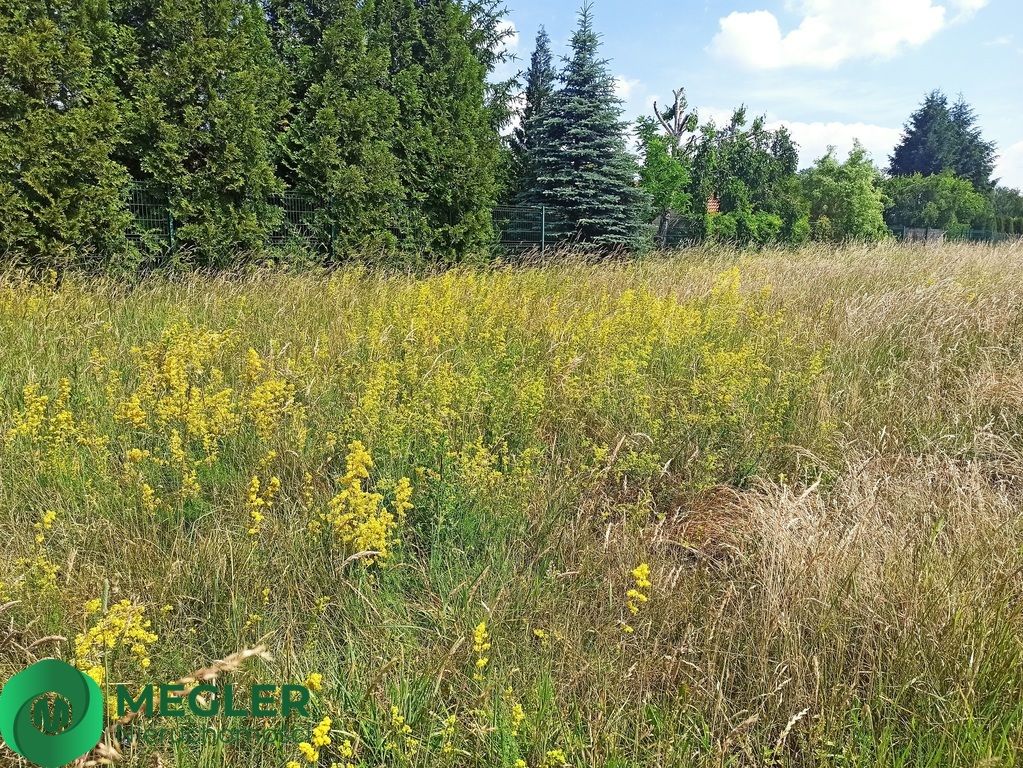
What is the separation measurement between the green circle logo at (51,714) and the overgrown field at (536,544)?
A: 0.19 ft

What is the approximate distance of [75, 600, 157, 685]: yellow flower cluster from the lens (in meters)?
1.40

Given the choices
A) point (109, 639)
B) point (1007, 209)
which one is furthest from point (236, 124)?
point (1007, 209)

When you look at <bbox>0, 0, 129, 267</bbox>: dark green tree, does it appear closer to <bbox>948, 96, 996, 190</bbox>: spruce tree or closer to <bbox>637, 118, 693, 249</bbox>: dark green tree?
<bbox>637, 118, 693, 249</bbox>: dark green tree

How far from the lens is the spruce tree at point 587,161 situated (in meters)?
14.3

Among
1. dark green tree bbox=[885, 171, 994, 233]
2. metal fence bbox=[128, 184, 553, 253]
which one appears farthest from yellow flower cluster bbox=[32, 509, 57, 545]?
dark green tree bbox=[885, 171, 994, 233]

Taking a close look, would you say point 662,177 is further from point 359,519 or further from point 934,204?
point 934,204

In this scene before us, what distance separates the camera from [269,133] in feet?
26.9

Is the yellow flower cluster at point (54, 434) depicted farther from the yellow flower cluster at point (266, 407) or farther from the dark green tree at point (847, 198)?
the dark green tree at point (847, 198)

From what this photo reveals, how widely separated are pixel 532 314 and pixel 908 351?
9.12 feet

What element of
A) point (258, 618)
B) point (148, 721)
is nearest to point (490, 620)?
point (258, 618)

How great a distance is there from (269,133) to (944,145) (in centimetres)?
5796

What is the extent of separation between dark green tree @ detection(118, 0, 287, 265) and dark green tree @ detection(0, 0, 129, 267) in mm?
373

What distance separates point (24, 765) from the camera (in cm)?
132

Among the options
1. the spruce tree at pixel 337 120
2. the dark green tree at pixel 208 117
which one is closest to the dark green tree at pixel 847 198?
the spruce tree at pixel 337 120
